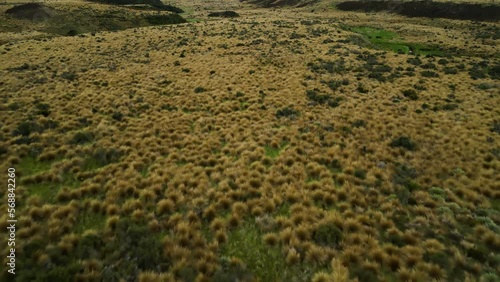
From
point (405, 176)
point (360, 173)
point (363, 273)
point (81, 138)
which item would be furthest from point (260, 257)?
point (81, 138)

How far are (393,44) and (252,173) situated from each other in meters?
45.3

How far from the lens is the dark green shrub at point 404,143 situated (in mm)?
14138

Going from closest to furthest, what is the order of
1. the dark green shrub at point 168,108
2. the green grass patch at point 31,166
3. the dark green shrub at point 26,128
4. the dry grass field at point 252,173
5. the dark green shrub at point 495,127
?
1. the dry grass field at point 252,173
2. the green grass patch at point 31,166
3. the dark green shrub at point 26,128
4. the dark green shrub at point 495,127
5. the dark green shrub at point 168,108

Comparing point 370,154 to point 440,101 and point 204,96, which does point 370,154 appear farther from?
point 204,96

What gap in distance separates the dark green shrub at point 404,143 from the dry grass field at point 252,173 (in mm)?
90

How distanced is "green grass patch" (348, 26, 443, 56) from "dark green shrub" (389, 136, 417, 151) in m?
31.4

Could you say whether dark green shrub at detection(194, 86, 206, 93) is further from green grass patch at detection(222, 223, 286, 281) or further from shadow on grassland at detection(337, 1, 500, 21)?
shadow on grassland at detection(337, 1, 500, 21)

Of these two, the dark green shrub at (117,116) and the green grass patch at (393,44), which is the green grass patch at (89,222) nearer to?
the dark green shrub at (117,116)

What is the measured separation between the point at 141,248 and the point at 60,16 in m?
69.3

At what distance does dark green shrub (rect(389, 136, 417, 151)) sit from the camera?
14.1 meters

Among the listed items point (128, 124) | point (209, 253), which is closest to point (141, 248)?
point (209, 253)

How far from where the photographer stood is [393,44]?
4622cm

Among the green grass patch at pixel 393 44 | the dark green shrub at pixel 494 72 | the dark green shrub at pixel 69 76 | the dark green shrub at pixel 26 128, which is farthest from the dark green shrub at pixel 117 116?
the green grass patch at pixel 393 44

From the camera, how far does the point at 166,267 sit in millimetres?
7703
